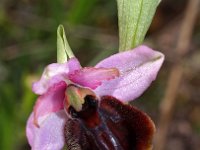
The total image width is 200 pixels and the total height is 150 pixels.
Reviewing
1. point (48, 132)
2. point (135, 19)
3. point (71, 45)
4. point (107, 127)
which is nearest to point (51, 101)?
point (48, 132)

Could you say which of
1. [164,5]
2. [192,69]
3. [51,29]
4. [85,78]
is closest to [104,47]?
[51,29]

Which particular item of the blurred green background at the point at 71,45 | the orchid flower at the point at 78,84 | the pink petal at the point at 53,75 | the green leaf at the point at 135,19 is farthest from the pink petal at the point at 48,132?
the blurred green background at the point at 71,45

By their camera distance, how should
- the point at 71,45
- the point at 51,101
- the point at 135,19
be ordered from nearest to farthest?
the point at 51,101, the point at 135,19, the point at 71,45

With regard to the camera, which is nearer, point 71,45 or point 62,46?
point 62,46

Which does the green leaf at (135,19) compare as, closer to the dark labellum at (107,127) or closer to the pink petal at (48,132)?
the dark labellum at (107,127)

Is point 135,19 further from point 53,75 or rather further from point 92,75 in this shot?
point 53,75

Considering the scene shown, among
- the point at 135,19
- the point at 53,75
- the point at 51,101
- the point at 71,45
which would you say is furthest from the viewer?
the point at 71,45

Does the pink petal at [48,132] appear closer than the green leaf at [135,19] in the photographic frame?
Yes

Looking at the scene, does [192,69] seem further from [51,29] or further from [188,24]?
[51,29]
